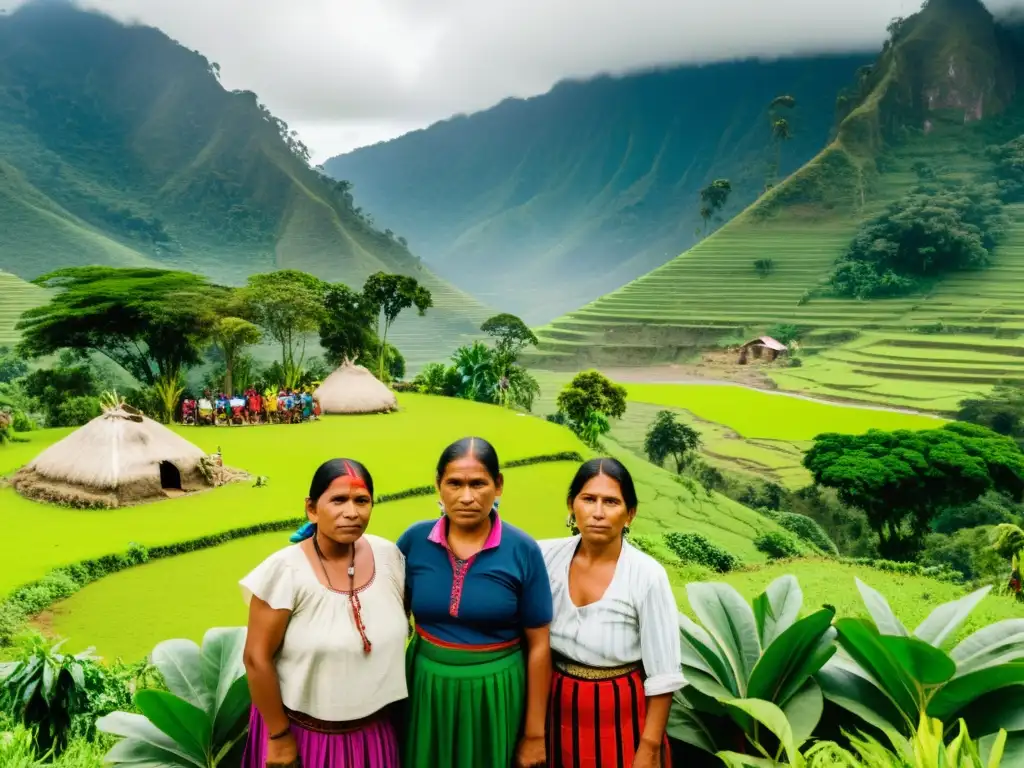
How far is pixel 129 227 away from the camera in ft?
170

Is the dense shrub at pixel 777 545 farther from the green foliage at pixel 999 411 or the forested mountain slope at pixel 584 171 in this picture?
the forested mountain slope at pixel 584 171

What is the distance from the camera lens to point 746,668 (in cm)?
197

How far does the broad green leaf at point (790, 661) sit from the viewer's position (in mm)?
1865

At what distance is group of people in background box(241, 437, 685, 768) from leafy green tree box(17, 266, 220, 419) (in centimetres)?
1336

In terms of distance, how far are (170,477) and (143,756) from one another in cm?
830

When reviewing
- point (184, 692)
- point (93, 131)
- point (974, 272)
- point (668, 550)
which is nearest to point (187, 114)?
point (93, 131)

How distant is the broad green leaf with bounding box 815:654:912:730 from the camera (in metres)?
1.88

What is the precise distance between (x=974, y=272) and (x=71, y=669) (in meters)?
30.0

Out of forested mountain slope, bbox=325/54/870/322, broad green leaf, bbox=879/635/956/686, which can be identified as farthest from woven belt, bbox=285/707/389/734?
forested mountain slope, bbox=325/54/870/322

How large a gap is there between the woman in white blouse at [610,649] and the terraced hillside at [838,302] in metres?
19.9

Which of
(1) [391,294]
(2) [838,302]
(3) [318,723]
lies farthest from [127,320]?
(2) [838,302]

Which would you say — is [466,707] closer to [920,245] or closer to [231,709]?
[231,709]

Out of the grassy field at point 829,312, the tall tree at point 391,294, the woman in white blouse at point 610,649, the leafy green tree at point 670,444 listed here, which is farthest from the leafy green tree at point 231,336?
the grassy field at point 829,312

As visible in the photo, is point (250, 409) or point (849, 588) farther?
point (250, 409)
